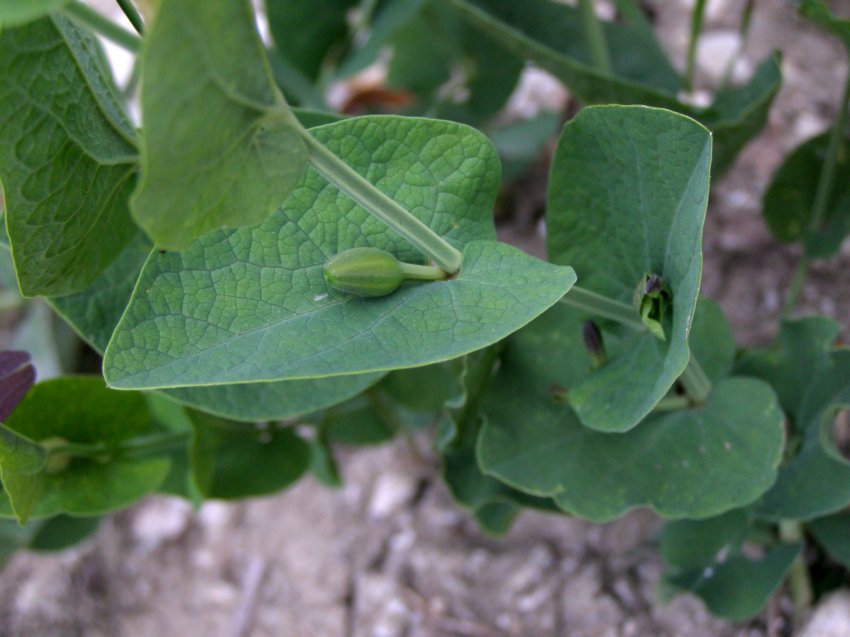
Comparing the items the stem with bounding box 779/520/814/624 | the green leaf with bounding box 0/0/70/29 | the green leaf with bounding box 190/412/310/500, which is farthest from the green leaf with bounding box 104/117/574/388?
the stem with bounding box 779/520/814/624

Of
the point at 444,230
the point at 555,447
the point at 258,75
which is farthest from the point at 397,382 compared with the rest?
the point at 258,75

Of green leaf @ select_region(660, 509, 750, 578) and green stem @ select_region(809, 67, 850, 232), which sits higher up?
green stem @ select_region(809, 67, 850, 232)

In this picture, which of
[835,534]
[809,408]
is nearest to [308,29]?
[809,408]

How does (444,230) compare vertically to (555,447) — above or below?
above

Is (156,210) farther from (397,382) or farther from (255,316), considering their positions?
(397,382)

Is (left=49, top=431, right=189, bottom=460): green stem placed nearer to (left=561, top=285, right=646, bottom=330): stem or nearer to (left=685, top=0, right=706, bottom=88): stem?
(left=561, top=285, right=646, bottom=330): stem
